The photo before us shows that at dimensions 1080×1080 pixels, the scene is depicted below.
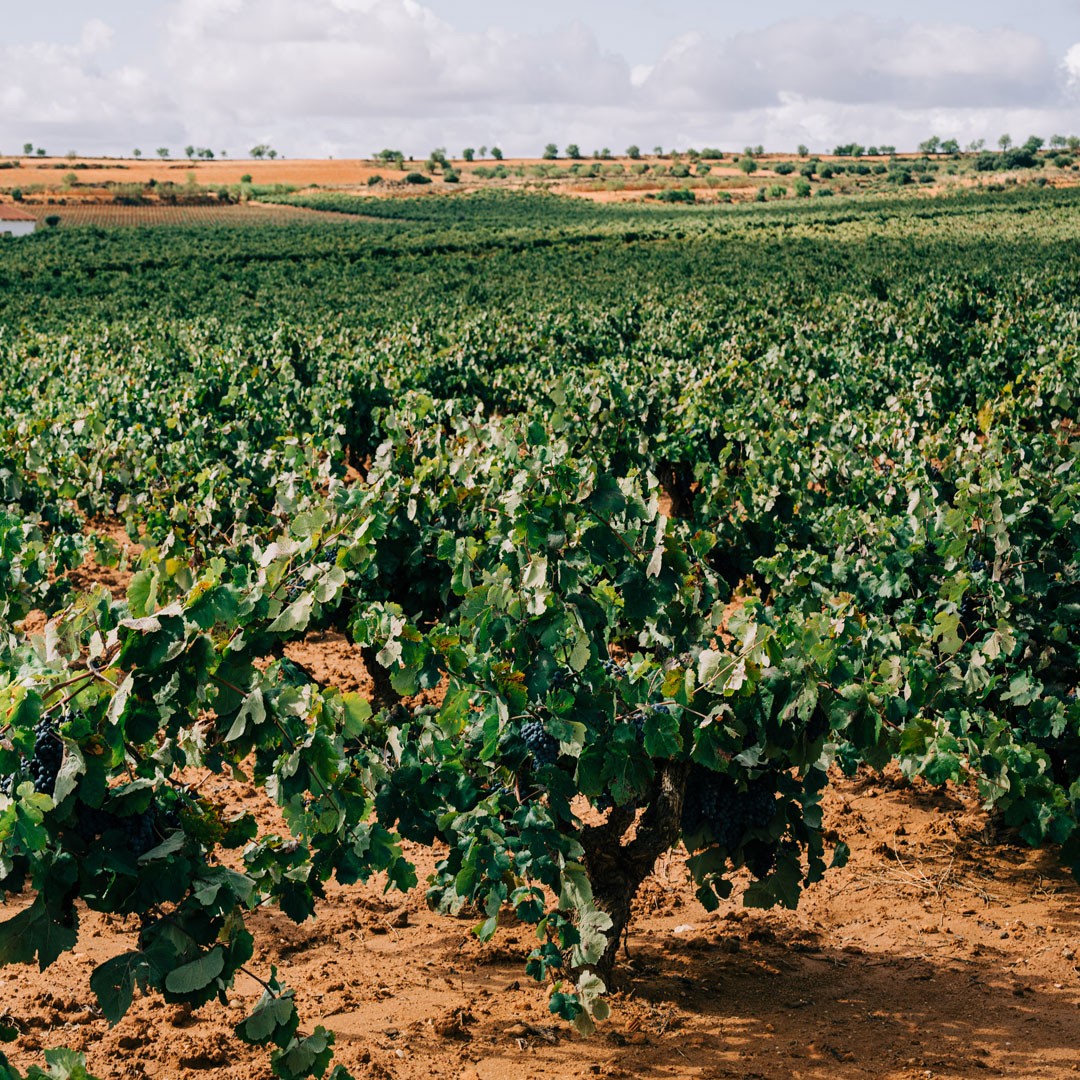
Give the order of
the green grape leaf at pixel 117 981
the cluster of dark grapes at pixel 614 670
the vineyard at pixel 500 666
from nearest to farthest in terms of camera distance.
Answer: the green grape leaf at pixel 117 981
the vineyard at pixel 500 666
the cluster of dark grapes at pixel 614 670

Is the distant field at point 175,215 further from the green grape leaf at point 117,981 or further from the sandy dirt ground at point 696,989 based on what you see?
the green grape leaf at point 117,981

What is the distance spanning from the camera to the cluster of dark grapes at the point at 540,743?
12.7 ft

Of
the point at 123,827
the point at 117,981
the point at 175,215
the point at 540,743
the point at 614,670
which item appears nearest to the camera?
the point at 117,981

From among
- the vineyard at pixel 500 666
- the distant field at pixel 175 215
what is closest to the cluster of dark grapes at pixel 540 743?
the vineyard at pixel 500 666

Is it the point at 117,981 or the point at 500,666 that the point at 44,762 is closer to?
the point at 117,981

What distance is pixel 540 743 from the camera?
387 cm

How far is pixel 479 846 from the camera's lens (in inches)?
144

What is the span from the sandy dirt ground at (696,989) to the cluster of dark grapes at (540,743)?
1.21 metres

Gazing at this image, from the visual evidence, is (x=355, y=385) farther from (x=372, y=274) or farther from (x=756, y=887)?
(x=372, y=274)

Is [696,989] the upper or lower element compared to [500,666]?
lower

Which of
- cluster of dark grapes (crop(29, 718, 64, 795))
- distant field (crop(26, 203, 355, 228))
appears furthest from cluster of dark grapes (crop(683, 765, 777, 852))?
distant field (crop(26, 203, 355, 228))

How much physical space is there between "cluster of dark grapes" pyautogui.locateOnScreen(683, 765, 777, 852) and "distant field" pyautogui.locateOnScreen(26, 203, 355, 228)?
263 feet

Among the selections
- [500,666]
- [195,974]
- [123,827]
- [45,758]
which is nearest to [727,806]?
[500,666]

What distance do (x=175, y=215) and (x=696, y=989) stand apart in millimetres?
91121
